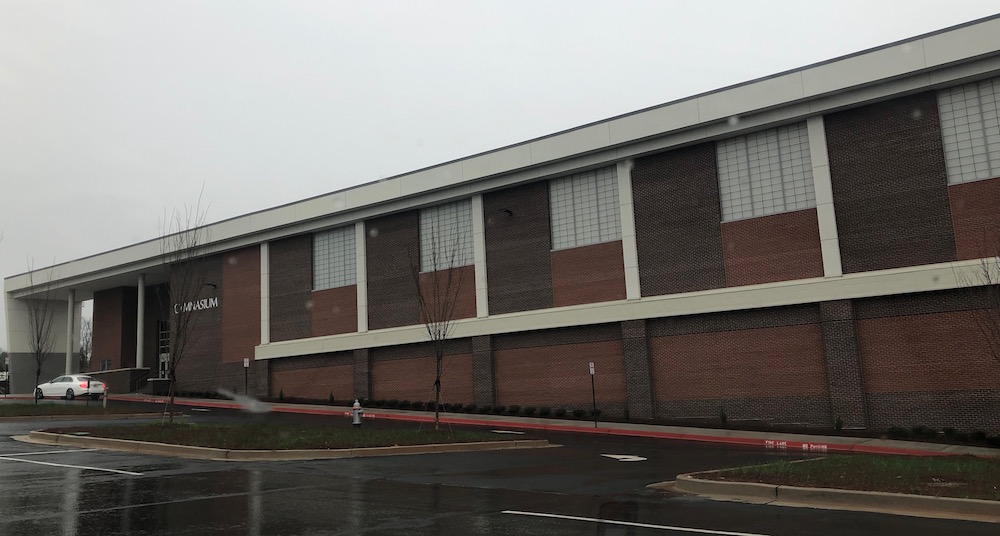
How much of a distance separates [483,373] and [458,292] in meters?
4.03

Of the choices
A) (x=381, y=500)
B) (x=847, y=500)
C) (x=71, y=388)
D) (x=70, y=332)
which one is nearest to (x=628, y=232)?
(x=847, y=500)

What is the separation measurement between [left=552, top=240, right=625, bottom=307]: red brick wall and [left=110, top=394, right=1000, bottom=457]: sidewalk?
16.6 feet

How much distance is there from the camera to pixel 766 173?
91.0ft

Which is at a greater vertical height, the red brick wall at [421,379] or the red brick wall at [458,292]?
the red brick wall at [458,292]

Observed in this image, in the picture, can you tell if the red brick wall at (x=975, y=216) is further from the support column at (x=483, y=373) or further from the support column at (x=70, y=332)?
the support column at (x=70, y=332)

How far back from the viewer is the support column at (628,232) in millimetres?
29938

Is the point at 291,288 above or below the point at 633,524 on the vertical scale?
above

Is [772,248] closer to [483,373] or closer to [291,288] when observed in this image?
[483,373]

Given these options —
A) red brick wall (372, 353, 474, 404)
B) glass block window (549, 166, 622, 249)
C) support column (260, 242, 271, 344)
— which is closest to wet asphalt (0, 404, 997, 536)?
glass block window (549, 166, 622, 249)

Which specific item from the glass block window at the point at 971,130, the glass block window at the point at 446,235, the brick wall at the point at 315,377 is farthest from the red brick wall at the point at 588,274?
the brick wall at the point at 315,377

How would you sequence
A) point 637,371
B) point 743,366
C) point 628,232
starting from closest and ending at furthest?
point 743,366
point 637,371
point 628,232

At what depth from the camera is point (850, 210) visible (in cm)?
2592

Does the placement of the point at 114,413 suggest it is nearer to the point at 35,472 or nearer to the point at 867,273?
the point at 35,472

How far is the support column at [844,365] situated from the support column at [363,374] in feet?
69.1
